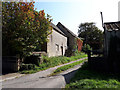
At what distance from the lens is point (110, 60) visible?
7348 millimetres

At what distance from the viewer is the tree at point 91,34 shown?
3962 centimetres

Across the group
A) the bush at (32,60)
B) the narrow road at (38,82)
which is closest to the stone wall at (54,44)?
the bush at (32,60)

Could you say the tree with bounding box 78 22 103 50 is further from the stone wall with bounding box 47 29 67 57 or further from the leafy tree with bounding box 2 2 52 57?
the leafy tree with bounding box 2 2 52 57

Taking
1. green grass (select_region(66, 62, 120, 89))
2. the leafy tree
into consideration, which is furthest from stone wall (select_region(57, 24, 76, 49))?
green grass (select_region(66, 62, 120, 89))

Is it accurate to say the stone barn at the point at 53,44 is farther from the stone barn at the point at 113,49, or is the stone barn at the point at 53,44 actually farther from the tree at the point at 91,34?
the tree at the point at 91,34

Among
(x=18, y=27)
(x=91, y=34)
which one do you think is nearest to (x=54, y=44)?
(x=18, y=27)

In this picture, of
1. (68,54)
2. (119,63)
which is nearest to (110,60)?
(119,63)

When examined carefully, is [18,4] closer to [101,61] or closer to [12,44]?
[12,44]

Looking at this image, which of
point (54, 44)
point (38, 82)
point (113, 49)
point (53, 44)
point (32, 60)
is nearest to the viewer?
point (38, 82)

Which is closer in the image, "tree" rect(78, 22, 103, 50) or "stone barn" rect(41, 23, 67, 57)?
"stone barn" rect(41, 23, 67, 57)

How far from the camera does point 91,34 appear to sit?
44.2 metres

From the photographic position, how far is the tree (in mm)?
39616

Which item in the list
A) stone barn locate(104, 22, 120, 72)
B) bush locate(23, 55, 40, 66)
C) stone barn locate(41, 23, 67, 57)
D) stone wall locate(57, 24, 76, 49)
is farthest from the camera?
stone wall locate(57, 24, 76, 49)

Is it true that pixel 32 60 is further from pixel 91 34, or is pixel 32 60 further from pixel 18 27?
pixel 91 34
